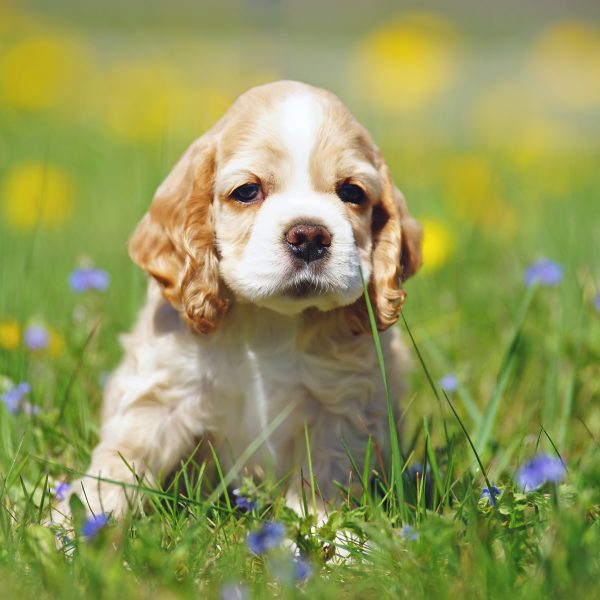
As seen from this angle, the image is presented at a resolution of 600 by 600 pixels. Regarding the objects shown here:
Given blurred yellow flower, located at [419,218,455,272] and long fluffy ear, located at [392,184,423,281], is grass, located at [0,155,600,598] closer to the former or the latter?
long fluffy ear, located at [392,184,423,281]

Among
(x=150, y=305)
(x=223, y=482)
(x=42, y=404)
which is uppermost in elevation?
(x=150, y=305)

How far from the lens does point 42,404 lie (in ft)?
12.4

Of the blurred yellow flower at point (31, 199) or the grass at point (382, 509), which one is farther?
the blurred yellow flower at point (31, 199)

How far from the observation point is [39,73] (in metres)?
10.3

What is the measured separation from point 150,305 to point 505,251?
2.90 metres

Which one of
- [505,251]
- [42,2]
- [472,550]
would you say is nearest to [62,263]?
[505,251]

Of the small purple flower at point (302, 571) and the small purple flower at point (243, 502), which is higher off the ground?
the small purple flower at point (302, 571)

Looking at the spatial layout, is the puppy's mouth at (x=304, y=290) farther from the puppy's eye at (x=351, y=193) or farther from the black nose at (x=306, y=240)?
the puppy's eye at (x=351, y=193)

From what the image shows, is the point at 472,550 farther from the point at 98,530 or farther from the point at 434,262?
the point at 434,262

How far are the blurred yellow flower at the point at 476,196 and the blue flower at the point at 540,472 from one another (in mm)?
3100

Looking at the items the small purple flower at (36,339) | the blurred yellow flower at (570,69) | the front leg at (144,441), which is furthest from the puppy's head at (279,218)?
the blurred yellow flower at (570,69)

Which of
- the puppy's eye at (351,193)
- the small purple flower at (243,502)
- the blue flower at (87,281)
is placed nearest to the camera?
the small purple flower at (243,502)

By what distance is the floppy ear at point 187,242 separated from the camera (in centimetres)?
313

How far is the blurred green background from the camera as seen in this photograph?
4367 millimetres
